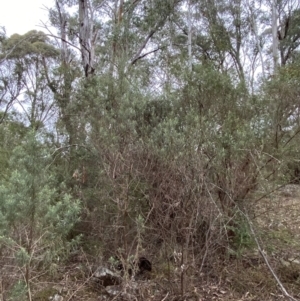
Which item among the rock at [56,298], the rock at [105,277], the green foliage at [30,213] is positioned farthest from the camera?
the rock at [105,277]


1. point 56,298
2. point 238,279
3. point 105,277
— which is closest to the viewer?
point 56,298

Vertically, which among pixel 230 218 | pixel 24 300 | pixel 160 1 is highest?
Answer: pixel 160 1

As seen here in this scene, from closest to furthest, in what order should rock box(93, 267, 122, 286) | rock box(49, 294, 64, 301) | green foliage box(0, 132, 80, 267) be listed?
green foliage box(0, 132, 80, 267), rock box(49, 294, 64, 301), rock box(93, 267, 122, 286)

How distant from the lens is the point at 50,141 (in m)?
4.90

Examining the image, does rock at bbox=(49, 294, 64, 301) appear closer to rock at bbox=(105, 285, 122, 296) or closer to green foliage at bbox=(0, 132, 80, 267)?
rock at bbox=(105, 285, 122, 296)

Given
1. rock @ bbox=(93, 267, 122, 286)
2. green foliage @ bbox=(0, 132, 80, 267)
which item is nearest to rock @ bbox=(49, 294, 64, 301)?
rock @ bbox=(93, 267, 122, 286)

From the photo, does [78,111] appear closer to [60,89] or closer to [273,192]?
[60,89]

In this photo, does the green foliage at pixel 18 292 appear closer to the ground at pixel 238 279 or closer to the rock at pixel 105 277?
the ground at pixel 238 279

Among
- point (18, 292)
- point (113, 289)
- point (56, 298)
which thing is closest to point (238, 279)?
point (113, 289)

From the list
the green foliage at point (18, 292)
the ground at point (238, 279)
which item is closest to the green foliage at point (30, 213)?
the green foliage at point (18, 292)

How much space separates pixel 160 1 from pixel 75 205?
740 cm

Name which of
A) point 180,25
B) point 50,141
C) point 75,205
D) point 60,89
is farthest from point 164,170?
point 180,25

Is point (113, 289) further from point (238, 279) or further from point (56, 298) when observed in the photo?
point (238, 279)

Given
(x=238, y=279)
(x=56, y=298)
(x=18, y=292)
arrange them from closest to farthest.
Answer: (x=18, y=292) < (x=56, y=298) < (x=238, y=279)
